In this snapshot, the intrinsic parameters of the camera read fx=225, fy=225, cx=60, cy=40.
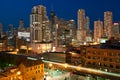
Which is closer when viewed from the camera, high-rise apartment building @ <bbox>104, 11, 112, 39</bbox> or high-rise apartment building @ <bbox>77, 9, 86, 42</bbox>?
high-rise apartment building @ <bbox>104, 11, 112, 39</bbox>

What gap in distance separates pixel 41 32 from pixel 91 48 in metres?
19.7

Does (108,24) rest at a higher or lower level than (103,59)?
higher

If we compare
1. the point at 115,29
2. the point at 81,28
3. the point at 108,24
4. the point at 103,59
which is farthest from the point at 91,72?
the point at 81,28

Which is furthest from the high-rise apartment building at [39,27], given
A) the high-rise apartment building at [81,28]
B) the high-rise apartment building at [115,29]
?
the high-rise apartment building at [115,29]

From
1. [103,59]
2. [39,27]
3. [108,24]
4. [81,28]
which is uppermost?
[108,24]

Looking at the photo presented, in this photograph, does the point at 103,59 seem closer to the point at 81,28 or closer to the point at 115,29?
the point at 115,29

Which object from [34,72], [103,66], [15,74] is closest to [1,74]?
[15,74]

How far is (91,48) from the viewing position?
13.8 m

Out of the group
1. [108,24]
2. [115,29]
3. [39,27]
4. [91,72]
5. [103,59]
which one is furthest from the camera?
[108,24]

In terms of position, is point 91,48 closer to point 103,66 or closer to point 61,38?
point 103,66

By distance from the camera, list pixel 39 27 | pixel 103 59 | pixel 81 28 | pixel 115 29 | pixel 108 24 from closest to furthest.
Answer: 1. pixel 103 59
2. pixel 39 27
3. pixel 115 29
4. pixel 108 24
5. pixel 81 28

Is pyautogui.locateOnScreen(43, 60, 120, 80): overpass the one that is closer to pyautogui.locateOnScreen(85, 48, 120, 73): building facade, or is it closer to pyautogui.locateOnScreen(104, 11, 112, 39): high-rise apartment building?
pyautogui.locateOnScreen(85, 48, 120, 73): building facade

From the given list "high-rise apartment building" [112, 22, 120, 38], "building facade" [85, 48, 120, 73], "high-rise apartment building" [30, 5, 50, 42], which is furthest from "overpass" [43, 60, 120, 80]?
"high-rise apartment building" [112, 22, 120, 38]

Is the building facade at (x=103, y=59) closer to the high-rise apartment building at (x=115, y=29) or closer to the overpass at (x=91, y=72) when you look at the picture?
the overpass at (x=91, y=72)
